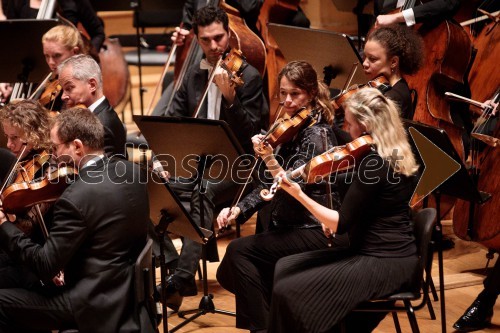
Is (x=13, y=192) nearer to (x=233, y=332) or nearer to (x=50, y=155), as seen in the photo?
(x=50, y=155)

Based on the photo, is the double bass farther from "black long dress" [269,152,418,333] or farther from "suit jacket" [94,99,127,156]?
"black long dress" [269,152,418,333]

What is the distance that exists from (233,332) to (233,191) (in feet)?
2.74

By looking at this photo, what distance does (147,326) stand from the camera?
3113 mm

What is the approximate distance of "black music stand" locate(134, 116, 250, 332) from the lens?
3580 millimetres

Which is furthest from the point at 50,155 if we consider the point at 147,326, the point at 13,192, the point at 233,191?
the point at 233,191

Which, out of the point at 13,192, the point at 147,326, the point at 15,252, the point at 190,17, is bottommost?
the point at 147,326

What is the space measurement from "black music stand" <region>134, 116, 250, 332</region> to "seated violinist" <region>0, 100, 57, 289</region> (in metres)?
0.44

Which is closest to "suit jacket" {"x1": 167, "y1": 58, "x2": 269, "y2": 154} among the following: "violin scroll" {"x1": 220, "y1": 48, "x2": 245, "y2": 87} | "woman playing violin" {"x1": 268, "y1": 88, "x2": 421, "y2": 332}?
"violin scroll" {"x1": 220, "y1": 48, "x2": 245, "y2": 87}

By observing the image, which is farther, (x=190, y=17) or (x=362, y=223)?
(x=190, y=17)

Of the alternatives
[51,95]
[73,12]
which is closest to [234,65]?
[51,95]

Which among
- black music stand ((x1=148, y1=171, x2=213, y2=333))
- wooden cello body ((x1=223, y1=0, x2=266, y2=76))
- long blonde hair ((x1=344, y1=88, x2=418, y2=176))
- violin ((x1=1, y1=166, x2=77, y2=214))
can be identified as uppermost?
wooden cello body ((x1=223, y1=0, x2=266, y2=76))

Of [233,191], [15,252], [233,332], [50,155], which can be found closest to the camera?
[15,252]

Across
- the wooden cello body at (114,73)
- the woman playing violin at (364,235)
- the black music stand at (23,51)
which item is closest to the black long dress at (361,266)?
the woman playing violin at (364,235)

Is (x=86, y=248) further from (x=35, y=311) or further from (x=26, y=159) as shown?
(x=26, y=159)
